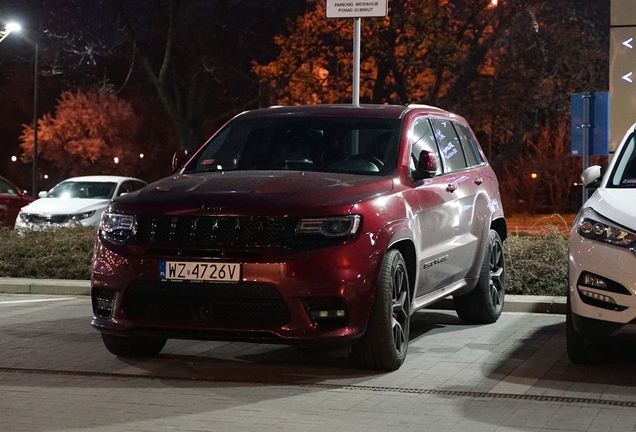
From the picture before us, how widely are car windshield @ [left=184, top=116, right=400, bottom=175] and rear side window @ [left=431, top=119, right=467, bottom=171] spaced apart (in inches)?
32.3

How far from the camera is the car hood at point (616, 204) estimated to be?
7.79m

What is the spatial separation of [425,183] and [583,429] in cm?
293

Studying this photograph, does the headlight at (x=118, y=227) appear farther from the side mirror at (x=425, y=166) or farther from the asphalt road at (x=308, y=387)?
the side mirror at (x=425, y=166)

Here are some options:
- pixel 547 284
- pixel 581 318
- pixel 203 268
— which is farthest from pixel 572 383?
pixel 547 284

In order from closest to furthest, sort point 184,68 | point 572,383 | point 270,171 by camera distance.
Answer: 1. point 572,383
2. point 270,171
3. point 184,68

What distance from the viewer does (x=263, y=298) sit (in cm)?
748

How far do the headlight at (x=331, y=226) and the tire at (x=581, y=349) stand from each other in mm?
1795

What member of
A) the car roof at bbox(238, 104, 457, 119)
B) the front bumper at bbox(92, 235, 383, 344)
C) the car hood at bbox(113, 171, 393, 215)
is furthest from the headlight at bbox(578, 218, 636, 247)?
the car roof at bbox(238, 104, 457, 119)

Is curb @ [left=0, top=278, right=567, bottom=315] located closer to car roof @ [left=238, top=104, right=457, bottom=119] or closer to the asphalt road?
the asphalt road

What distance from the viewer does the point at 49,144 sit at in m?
69.4

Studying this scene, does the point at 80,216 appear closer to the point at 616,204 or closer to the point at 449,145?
the point at 449,145

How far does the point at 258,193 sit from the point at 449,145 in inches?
109

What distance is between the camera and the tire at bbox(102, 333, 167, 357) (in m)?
8.48

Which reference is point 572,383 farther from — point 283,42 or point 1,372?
point 283,42
